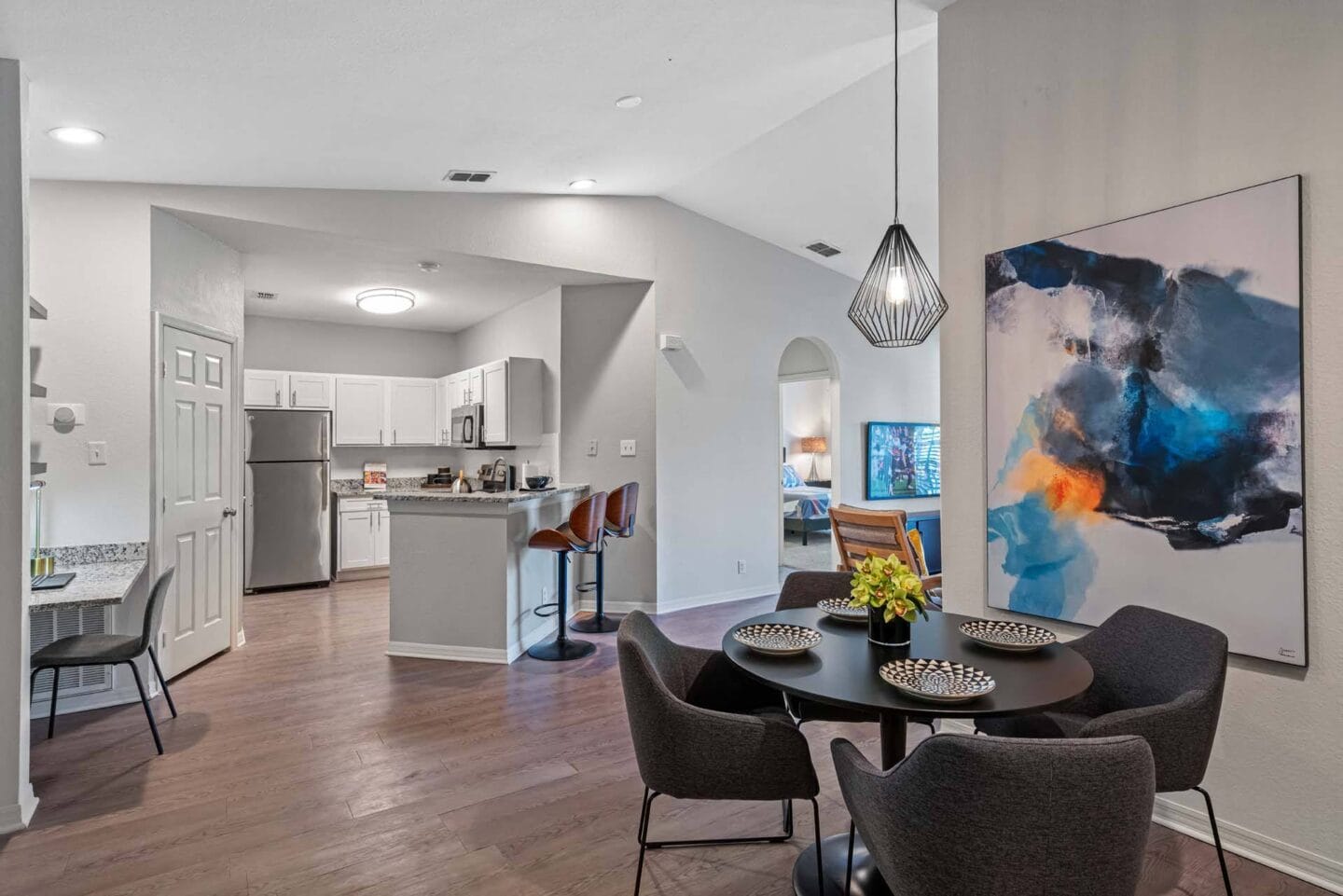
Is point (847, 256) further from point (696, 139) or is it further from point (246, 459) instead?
point (246, 459)

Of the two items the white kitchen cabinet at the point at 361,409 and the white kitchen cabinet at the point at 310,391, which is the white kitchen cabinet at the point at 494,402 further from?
the white kitchen cabinet at the point at 310,391

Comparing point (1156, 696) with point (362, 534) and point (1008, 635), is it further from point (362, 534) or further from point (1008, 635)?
point (362, 534)

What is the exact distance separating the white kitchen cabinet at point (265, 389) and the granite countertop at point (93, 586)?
9.94 ft

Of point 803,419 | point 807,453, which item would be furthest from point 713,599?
point 803,419

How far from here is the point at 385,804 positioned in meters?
2.51

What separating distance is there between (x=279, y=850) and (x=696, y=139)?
12.5 feet

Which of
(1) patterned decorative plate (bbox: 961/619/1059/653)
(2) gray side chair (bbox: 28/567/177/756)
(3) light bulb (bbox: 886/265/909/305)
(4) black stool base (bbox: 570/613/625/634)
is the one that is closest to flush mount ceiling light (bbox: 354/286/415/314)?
(4) black stool base (bbox: 570/613/625/634)

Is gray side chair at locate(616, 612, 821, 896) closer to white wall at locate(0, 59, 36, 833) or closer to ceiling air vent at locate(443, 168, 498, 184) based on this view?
white wall at locate(0, 59, 36, 833)

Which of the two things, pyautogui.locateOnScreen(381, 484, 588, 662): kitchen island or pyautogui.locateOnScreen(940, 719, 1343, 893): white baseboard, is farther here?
pyautogui.locateOnScreen(381, 484, 588, 662): kitchen island

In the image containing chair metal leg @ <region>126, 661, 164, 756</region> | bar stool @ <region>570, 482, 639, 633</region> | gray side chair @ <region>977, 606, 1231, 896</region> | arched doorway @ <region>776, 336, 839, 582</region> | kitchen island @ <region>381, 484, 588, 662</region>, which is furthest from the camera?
arched doorway @ <region>776, 336, 839, 582</region>

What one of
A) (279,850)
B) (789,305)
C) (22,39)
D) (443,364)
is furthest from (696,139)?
(443,364)

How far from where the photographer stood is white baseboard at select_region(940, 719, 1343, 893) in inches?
77.5

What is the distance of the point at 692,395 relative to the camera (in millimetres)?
5461

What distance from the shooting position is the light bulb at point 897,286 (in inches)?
92.4
